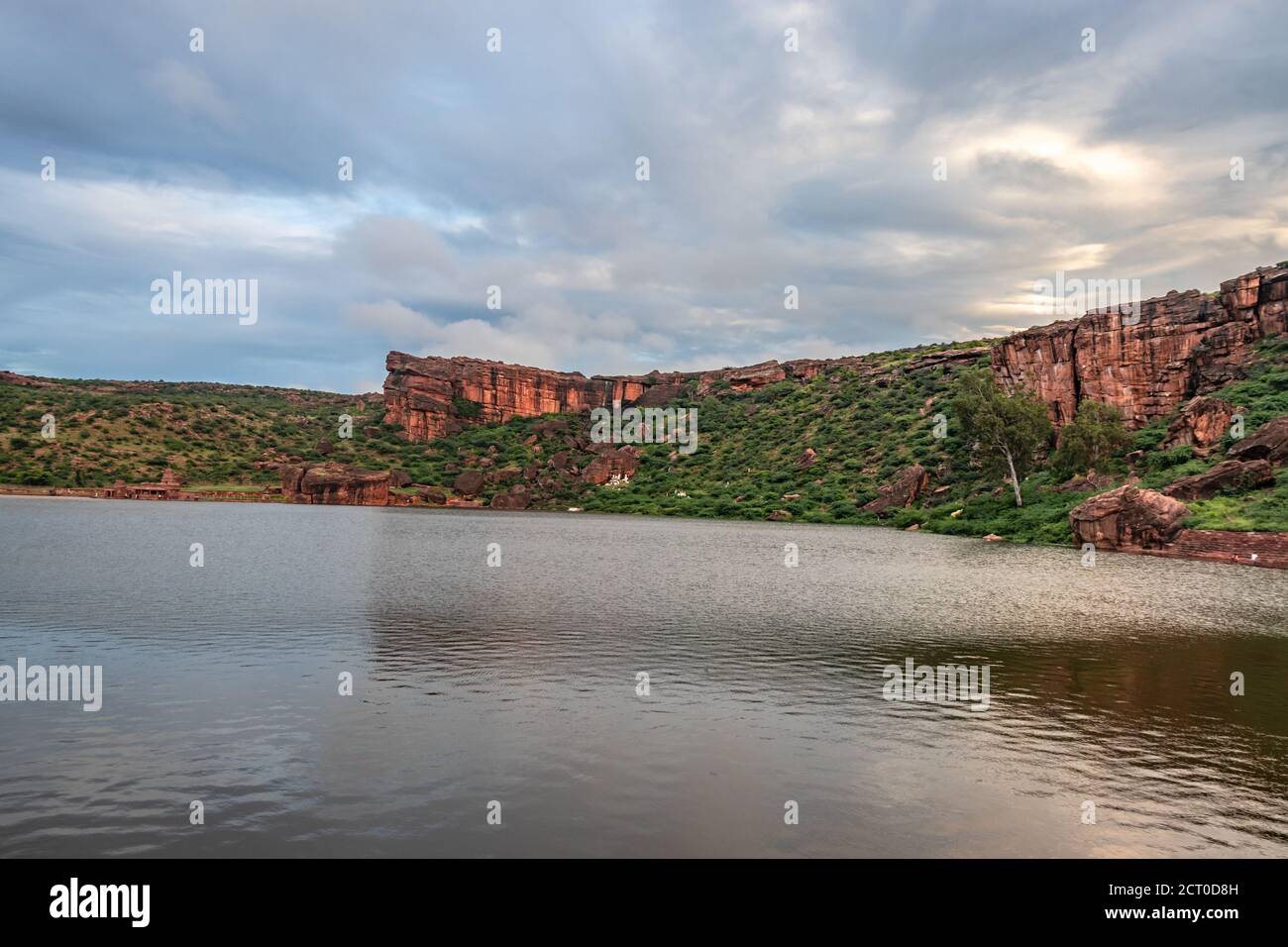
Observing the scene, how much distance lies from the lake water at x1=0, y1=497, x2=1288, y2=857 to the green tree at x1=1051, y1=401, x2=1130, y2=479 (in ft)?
133

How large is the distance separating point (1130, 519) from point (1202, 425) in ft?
65.5

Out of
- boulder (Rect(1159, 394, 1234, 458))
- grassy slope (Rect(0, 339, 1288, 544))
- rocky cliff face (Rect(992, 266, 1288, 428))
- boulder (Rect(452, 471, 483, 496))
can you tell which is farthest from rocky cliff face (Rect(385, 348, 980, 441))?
boulder (Rect(1159, 394, 1234, 458))

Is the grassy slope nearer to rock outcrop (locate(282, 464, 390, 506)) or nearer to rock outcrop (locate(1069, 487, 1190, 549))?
rock outcrop (locate(1069, 487, 1190, 549))

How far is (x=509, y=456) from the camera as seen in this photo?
145 m

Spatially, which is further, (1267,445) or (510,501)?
(510,501)

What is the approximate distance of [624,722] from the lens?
1473 cm

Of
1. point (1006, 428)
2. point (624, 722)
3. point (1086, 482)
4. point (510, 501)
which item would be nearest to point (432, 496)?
point (510, 501)

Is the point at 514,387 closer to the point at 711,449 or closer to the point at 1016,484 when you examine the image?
the point at 711,449

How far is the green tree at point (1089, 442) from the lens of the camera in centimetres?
7094

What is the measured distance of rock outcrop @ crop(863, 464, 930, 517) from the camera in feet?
295
